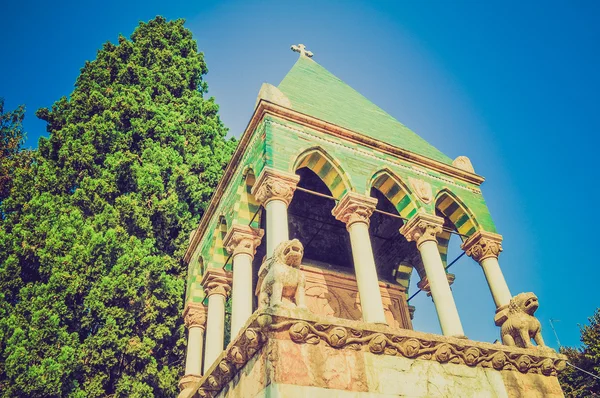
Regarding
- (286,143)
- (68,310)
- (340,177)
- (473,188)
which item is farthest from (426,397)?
(68,310)

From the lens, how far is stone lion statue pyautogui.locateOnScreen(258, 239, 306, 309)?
519 centimetres

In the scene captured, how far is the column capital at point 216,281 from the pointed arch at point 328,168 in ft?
9.64

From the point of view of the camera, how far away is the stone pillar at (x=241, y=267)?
6820mm

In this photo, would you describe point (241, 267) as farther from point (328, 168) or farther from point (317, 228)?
point (317, 228)

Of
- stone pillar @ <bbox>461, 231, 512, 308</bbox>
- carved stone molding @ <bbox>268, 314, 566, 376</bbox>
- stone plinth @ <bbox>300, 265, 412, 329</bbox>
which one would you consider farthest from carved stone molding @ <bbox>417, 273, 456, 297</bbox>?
carved stone molding @ <bbox>268, 314, 566, 376</bbox>

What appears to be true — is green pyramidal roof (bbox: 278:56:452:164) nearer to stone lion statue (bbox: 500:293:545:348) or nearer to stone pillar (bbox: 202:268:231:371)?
stone lion statue (bbox: 500:293:545:348)

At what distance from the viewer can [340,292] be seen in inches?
369

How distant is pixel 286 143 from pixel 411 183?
2561 millimetres

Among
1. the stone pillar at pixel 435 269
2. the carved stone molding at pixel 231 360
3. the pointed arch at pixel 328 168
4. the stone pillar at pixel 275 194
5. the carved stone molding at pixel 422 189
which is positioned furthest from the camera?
the carved stone molding at pixel 422 189

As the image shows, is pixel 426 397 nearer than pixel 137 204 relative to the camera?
Yes

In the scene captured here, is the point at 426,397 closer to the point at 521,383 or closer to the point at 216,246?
the point at 521,383

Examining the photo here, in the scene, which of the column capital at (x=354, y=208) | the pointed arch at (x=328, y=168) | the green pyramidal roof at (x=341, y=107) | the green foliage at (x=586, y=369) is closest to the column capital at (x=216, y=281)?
the pointed arch at (x=328, y=168)

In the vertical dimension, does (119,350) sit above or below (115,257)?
below

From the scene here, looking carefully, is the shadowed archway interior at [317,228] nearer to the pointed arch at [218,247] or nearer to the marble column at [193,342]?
the pointed arch at [218,247]
